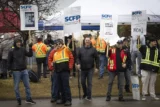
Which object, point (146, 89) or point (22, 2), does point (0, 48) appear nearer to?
point (22, 2)

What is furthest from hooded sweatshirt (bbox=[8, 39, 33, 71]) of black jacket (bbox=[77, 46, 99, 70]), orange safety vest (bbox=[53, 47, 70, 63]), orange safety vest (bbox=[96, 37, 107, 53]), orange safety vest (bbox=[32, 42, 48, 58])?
orange safety vest (bbox=[96, 37, 107, 53])

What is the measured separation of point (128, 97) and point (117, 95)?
1.41 ft

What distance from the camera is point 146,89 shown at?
1439 centimetres

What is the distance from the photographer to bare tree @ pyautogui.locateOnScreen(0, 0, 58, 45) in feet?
61.1

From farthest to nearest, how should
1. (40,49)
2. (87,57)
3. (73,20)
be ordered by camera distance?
(40,49) → (73,20) → (87,57)

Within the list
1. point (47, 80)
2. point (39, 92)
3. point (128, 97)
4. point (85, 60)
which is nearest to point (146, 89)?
point (128, 97)

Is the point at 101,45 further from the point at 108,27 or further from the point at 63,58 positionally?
the point at 63,58

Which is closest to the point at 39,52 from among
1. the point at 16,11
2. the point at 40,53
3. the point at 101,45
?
the point at 40,53

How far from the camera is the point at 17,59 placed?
43.1 feet

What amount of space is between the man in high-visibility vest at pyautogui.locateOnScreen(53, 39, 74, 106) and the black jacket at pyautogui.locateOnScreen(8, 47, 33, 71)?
924 millimetres

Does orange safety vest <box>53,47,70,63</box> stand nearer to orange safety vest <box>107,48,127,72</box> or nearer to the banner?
orange safety vest <box>107,48,127,72</box>

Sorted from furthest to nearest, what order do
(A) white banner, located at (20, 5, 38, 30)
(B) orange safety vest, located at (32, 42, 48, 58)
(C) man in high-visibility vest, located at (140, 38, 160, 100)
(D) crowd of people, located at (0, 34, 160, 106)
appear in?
(B) orange safety vest, located at (32, 42, 48, 58) → (A) white banner, located at (20, 5, 38, 30) → (C) man in high-visibility vest, located at (140, 38, 160, 100) → (D) crowd of people, located at (0, 34, 160, 106)

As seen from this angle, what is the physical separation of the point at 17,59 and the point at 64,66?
1.45 meters

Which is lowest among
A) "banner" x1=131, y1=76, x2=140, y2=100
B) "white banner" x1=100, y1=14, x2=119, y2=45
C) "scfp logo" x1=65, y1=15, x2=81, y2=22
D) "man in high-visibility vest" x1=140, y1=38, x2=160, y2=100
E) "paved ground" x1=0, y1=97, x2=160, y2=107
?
"paved ground" x1=0, y1=97, x2=160, y2=107
